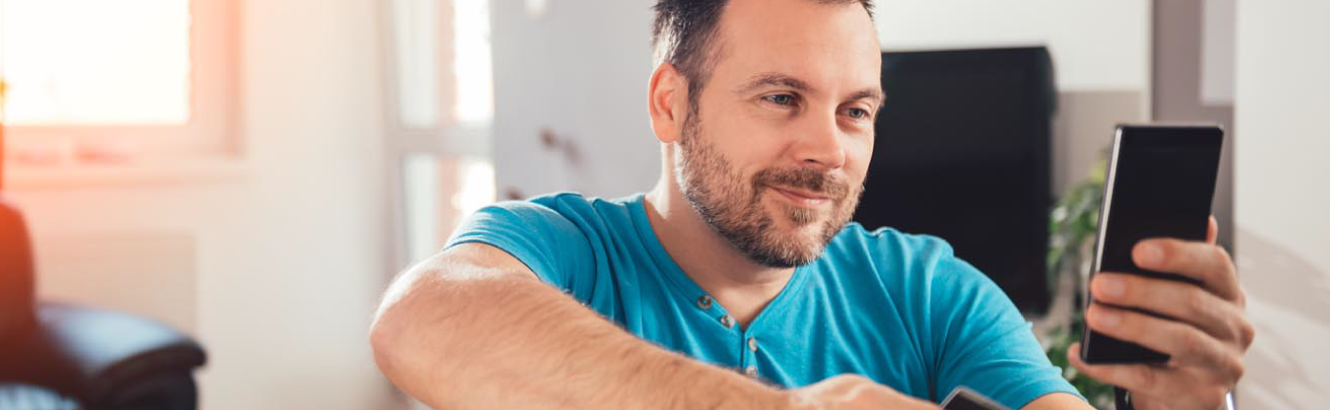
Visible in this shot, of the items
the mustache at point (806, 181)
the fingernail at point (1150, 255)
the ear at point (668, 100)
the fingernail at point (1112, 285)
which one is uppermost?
the ear at point (668, 100)

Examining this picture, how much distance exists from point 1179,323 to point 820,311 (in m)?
0.29

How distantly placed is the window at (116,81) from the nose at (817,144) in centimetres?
241

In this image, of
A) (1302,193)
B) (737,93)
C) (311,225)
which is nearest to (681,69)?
(737,93)

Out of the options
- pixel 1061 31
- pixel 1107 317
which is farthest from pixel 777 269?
pixel 1061 31

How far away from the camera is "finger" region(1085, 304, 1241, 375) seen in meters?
0.71

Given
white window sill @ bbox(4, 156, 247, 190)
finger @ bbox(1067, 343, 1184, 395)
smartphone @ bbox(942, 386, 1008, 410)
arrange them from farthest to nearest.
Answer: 1. white window sill @ bbox(4, 156, 247, 190)
2. finger @ bbox(1067, 343, 1184, 395)
3. smartphone @ bbox(942, 386, 1008, 410)

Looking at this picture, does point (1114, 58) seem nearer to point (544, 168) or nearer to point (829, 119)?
point (829, 119)

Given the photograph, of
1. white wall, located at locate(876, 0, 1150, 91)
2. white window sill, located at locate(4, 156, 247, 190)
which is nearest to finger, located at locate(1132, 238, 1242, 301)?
white wall, located at locate(876, 0, 1150, 91)

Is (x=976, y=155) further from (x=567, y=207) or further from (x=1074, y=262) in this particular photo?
(x=567, y=207)

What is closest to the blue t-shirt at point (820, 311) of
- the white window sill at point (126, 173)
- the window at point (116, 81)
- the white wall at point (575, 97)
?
the white wall at point (575, 97)

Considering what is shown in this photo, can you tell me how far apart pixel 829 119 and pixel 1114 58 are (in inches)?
37.3

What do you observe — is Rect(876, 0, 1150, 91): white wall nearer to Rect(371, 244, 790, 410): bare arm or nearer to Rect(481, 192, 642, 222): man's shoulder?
Rect(481, 192, 642, 222): man's shoulder

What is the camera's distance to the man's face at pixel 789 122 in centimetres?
84

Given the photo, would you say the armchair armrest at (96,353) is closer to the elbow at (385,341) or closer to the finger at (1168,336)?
the elbow at (385,341)
